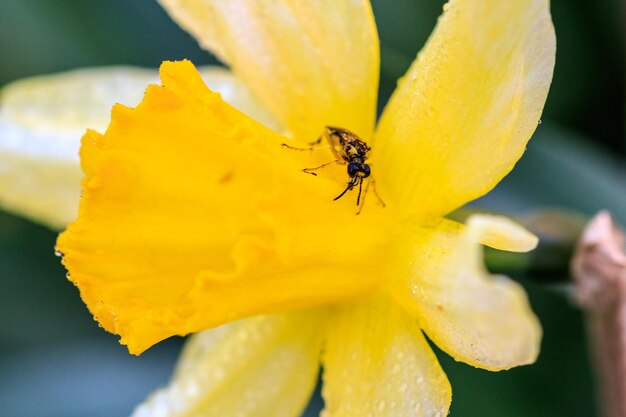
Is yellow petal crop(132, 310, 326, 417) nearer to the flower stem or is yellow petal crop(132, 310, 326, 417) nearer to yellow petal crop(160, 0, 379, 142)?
yellow petal crop(160, 0, 379, 142)

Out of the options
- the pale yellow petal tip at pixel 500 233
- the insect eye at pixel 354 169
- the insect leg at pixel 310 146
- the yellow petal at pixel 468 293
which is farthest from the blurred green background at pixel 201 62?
the pale yellow petal tip at pixel 500 233

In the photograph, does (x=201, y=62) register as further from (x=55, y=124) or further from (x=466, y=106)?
(x=466, y=106)

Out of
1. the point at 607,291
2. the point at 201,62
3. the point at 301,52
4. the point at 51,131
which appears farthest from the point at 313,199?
the point at 201,62

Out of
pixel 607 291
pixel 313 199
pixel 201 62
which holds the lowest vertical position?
pixel 201 62

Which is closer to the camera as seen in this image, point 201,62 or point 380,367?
point 380,367

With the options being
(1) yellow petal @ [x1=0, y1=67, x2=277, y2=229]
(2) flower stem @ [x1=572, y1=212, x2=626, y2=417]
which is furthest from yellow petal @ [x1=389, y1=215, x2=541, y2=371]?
(1) yellow petal @ [x1=0, y1=67, x2=277, y2=229]

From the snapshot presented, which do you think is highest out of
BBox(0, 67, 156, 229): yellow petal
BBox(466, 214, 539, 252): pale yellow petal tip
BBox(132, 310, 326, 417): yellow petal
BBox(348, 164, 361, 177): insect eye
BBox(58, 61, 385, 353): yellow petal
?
BBox(466, 214, 539, 252): pale yellow petal tip
